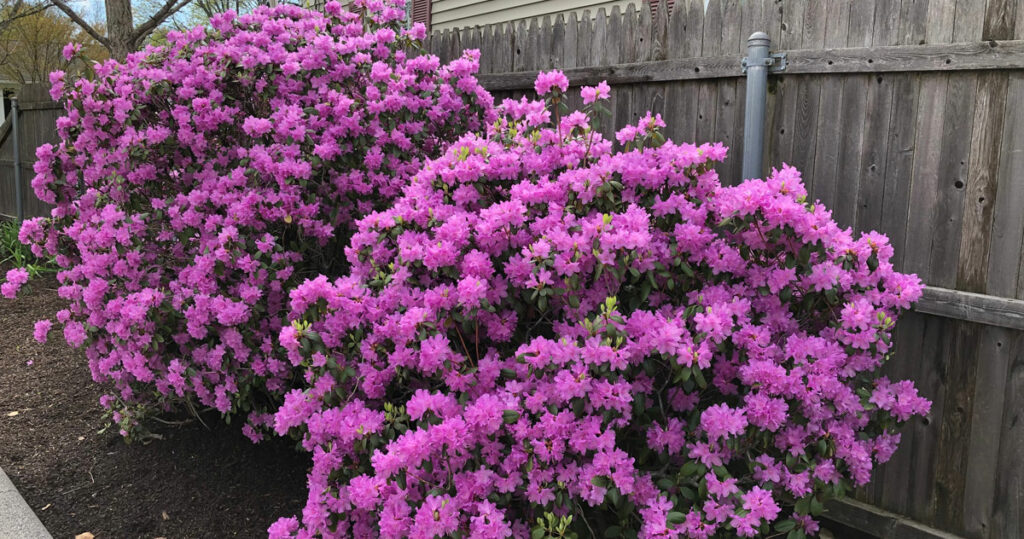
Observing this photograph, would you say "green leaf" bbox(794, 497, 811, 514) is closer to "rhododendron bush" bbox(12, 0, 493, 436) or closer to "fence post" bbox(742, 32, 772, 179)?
"fence post" bbox(742, 32, 772, 179)

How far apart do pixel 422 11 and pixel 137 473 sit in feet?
24.9

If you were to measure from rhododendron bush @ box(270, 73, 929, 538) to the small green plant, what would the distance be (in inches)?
268

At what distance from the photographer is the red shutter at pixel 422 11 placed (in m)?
9.88

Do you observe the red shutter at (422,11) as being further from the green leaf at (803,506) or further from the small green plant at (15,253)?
the green leaf at (803,506)

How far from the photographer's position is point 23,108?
9.60 m

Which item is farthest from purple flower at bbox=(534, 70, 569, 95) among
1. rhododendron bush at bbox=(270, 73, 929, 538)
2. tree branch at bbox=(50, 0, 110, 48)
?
tree branch at bbox=(50, 0, 110, 48)

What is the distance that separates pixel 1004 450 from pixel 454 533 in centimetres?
200

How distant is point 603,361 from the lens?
6.58ft

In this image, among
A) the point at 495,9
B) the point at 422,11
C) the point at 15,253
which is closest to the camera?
the point at 15,253

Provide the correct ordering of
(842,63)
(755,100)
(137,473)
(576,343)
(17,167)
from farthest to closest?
1. (17,167)
2. (137,473)
3. (755,100)
4. (842,63)
5. (576,343)

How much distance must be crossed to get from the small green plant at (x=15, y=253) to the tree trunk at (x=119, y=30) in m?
2.55

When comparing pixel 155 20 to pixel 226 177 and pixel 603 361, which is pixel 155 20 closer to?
pixel 226 177

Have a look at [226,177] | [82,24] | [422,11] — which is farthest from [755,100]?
[422,11]

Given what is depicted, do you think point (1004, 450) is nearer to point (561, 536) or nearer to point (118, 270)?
point (561, 536)
